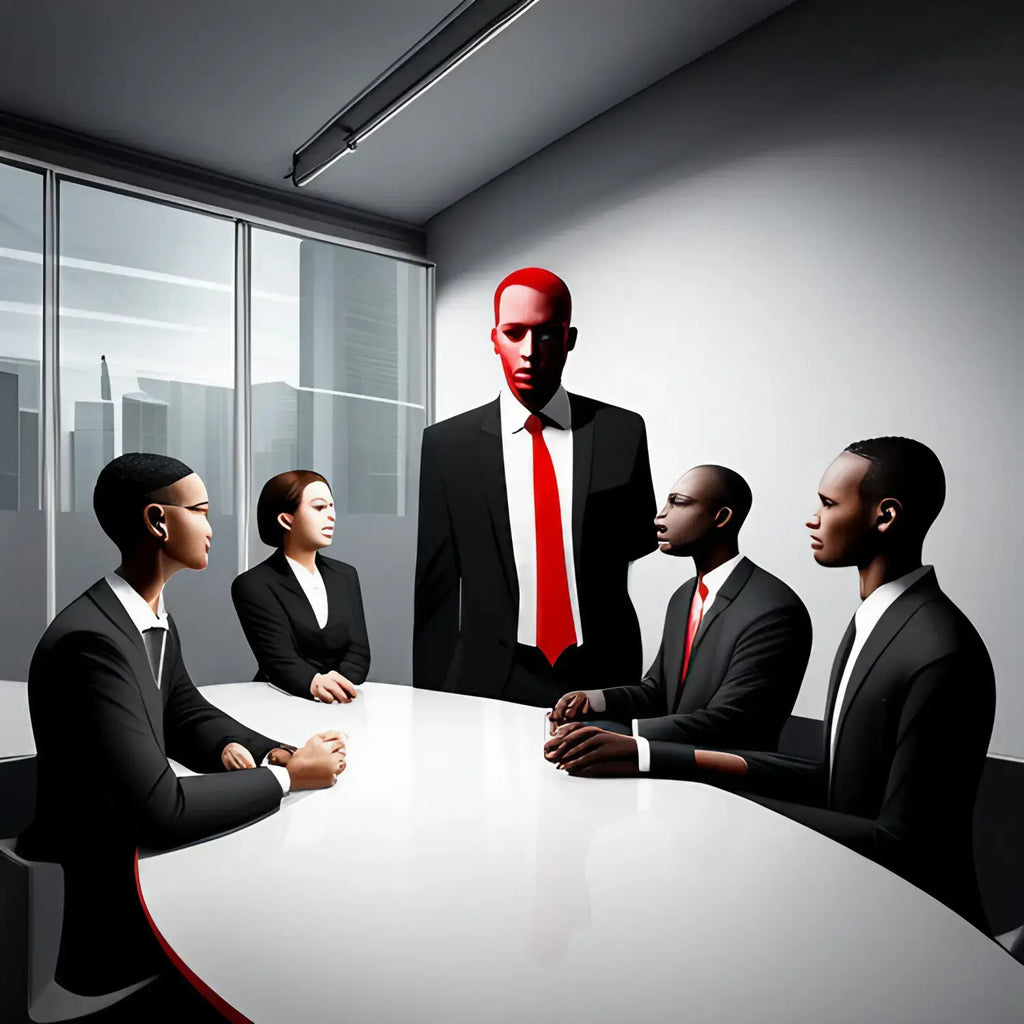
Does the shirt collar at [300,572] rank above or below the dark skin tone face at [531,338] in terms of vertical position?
below

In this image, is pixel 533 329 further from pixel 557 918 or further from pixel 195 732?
pixel 557 918

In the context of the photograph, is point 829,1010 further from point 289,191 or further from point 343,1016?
point 289,191

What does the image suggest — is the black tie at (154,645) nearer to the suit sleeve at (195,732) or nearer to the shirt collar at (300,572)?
the suit sleeve at (195,732)

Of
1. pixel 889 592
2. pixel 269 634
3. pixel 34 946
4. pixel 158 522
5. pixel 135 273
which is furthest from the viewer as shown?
pixel 135 273

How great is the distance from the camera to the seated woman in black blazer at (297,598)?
279 cm

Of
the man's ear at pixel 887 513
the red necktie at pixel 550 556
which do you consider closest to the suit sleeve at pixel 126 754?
the man's ear at pixel 887 513

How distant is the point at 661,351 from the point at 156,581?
2.49 m

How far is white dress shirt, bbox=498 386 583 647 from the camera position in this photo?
260 centimetres

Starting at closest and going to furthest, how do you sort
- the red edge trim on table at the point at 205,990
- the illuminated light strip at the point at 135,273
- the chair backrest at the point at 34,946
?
the red edge trim on table at the point at 205,990, the chair backrest at the point at 34,946, the illuminated light strip at the point at 135,273

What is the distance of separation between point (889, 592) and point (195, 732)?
140 centimetres

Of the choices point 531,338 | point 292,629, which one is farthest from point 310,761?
point 531,338

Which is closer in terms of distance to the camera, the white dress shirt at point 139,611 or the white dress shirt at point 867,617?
the white dress shirt at point 139,611

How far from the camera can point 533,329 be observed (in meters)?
2.47

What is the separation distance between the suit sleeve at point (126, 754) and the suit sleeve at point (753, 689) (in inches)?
40.5
